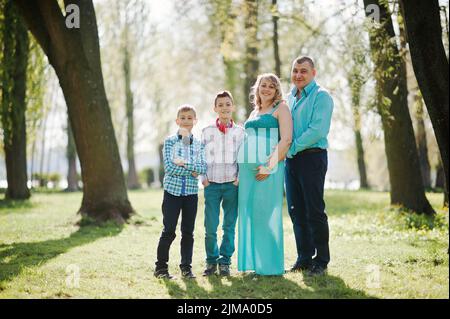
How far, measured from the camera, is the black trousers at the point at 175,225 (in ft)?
17.8

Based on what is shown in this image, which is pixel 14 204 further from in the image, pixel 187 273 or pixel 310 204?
pixel 310 204

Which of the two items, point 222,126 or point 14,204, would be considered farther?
point 14,204

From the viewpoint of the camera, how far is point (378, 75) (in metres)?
9.08

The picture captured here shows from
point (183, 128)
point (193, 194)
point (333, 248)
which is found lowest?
point (333, 248)

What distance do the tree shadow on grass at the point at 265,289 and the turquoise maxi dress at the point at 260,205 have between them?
8.3 inches

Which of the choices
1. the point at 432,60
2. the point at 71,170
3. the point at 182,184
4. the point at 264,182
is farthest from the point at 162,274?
the point at 71,170

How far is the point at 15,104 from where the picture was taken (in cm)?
1476

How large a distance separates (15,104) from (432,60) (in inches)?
513

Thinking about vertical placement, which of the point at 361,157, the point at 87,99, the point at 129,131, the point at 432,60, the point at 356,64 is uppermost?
the point at 356,64

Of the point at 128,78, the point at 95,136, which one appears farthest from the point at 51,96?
the point at 95,136

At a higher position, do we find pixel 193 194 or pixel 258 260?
pixel 193 194

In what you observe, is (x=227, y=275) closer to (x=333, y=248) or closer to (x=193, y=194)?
(x=193, y=194)

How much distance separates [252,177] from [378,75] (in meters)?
4.77
